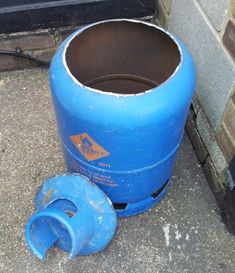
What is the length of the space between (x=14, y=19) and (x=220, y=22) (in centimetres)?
125

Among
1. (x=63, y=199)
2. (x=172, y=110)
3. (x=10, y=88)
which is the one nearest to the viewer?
(x=172, y=110)

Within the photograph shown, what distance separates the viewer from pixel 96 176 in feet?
5.13

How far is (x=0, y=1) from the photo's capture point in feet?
7.16

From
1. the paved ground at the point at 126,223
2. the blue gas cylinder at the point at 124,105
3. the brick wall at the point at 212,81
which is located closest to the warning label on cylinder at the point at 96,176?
the blue gas cylinder at the point at 124,105

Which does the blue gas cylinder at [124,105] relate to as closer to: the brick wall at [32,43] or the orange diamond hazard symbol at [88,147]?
the orange diamond hazard symbol at [88,147]

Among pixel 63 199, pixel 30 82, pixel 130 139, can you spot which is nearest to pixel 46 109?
pixel 30 82

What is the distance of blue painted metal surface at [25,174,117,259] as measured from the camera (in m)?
1.51

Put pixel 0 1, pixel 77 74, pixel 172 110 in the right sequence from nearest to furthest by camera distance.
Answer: pixel 172 110
pixel 77 74
pixel 0 1

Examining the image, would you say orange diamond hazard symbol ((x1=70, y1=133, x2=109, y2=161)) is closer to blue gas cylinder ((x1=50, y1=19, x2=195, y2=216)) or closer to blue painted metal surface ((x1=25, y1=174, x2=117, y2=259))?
blue gas cylinder ((x1=50, y1=19, x2=195, y2=216))

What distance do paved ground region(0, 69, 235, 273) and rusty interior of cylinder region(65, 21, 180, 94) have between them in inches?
21.2

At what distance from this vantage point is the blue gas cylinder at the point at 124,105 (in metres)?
1.29

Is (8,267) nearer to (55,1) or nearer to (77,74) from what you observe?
(77,74)

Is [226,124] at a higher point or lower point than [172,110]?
lower

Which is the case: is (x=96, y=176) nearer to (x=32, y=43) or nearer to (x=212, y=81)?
(x=212, y=81)
